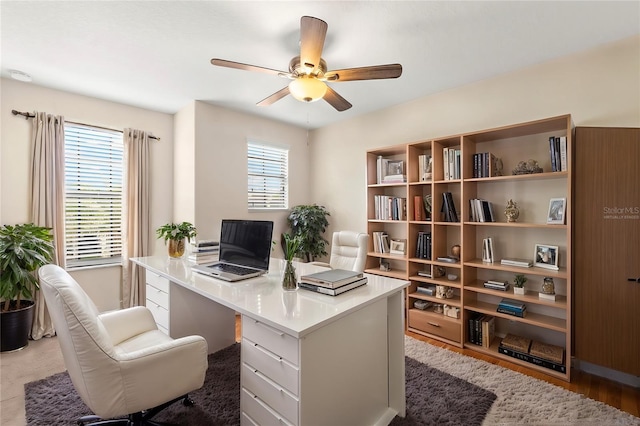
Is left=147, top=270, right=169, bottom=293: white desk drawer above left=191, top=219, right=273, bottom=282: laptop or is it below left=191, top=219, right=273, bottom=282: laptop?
below

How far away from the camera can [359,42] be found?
7.41 feet

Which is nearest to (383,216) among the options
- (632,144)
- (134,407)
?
(632,144)

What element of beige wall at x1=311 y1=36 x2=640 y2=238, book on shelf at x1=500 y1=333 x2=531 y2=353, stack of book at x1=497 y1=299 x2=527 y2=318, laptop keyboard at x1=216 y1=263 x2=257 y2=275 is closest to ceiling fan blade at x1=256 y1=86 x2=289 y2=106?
beige wall at x1=311 y1=36 x2=640 y2=238

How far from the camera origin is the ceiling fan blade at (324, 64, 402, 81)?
1.94 m

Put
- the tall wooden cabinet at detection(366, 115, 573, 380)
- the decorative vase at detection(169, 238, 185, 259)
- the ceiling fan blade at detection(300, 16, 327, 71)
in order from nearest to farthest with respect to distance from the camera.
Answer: the ceiling fan blade at detection(300, 16, 327, 71)
the tall wooden cabinet at detection(366, 115, 573, 380)
the decorative vase at detection(169, 238, 185, 259)

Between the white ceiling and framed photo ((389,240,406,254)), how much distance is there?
1748 mm

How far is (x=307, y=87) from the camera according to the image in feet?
6.56

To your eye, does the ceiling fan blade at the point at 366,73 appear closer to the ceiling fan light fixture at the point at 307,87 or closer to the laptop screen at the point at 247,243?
the ceiling fan light fixture at the point at 307,87

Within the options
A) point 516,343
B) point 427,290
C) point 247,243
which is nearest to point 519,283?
point 516,343

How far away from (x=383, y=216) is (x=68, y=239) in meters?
3.58

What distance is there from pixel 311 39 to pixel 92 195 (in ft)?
A: 10.4

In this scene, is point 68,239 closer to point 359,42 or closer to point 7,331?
point 7,331

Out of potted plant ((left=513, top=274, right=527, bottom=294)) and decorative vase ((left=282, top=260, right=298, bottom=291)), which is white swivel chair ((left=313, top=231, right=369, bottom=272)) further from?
potted plant ((left=513, top=274, right=527, bottom=294))

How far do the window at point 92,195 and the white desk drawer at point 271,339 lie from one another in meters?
2.91
